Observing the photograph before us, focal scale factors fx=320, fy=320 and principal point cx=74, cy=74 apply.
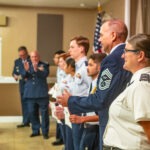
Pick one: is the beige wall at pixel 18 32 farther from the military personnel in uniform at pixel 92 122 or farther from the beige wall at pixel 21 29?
the military personnel in uniform at pixel 92 122

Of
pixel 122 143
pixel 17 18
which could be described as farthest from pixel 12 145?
pixel 122 143

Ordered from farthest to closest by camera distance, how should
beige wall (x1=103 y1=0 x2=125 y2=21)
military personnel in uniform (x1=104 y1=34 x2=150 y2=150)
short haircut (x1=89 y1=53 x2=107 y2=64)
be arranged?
beige wall (x1=103 y1=0 x2=125 y2=21) < short haircut (x1=89 y1=53 x2=107 y2=64) < military personnel in uniform (x1=104 y1=34 x2=150 y2=150)

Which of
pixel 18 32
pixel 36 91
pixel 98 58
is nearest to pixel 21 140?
pixel 36 91

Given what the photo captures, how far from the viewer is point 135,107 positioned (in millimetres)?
1461

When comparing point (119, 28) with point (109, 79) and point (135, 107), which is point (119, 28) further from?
point (135, 107)

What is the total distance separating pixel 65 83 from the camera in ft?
12.1

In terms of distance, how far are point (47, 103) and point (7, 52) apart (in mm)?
1924

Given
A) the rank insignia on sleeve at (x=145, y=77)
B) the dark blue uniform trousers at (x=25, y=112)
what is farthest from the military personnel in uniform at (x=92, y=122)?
the dark blue uniform trousers at (x=25, y=112)

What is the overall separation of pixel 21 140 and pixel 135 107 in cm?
410

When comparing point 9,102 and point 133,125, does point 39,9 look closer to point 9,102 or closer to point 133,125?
point 9,102

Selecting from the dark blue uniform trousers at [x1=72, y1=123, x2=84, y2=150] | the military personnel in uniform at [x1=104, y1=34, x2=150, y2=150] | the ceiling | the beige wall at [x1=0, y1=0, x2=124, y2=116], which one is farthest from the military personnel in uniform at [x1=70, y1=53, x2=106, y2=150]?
the beige wall at [x1=0, y1=0, x2=124, y2=116]

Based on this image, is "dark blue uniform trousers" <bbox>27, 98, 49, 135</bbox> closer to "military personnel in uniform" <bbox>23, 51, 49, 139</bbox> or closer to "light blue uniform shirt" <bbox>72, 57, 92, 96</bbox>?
"military personnel in uniform" <bbox>23, 51, 49, 139</bbox>

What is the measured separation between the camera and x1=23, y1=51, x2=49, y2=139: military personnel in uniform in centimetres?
542

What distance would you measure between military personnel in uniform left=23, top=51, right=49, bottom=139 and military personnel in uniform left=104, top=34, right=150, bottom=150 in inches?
151
